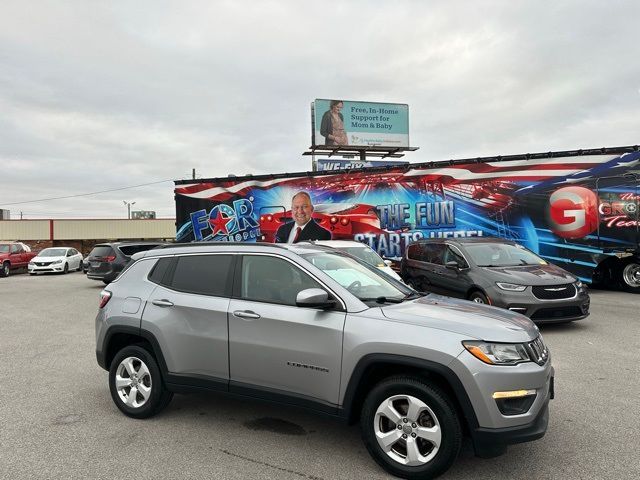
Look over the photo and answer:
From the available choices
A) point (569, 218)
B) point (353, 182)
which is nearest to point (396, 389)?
point (569, 218)

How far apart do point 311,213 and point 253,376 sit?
12.2 meters

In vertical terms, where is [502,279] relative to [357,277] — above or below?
below

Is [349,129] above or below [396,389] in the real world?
above

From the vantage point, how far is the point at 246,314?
4023mm

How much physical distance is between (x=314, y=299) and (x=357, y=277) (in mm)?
805

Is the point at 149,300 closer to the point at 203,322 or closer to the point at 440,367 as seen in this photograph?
the point at 203,322

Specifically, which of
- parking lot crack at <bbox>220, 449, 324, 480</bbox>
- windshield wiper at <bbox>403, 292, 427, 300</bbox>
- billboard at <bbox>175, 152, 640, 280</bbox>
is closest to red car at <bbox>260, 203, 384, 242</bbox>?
billboard at <bbox>175, 152, 640, 280</bbox>

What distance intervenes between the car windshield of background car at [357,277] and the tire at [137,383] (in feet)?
5.90

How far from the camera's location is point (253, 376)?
3.96 metres

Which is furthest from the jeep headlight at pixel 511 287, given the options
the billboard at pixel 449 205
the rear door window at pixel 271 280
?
the billboard at pixel 449 205

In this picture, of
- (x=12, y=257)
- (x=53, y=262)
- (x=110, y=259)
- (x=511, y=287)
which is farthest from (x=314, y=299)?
(x=12, y=257)

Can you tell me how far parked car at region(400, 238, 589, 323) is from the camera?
25.9 ft

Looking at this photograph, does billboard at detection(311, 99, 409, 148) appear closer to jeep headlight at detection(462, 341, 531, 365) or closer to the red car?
the red car

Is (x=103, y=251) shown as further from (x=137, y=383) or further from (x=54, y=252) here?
(x=137, y=383)
